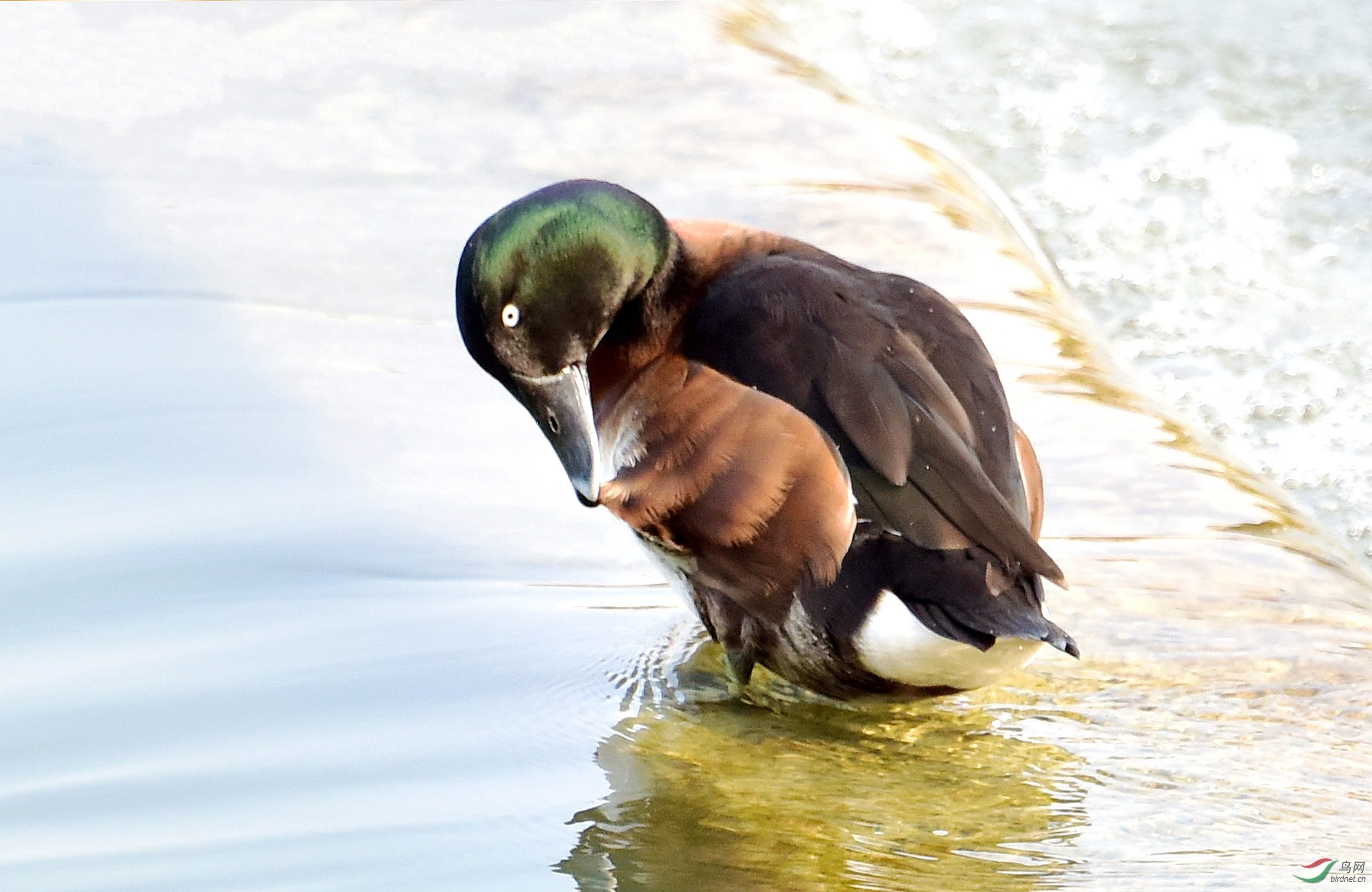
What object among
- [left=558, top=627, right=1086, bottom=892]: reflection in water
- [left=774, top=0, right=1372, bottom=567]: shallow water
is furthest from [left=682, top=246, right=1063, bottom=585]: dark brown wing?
[left=774, top=0, right=1372, bottom=567]: shallow water

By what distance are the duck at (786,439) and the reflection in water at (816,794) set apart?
0.09 metres

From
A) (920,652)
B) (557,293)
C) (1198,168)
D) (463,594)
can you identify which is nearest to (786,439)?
(920,652)

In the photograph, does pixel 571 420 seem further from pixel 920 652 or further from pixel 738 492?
pixel 920 652

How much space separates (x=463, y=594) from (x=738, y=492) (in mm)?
690

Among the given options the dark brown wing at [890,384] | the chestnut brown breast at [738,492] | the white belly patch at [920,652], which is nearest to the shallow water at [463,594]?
the white belly patch at [920,652]

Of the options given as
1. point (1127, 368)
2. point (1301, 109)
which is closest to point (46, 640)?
point (1127, 368)

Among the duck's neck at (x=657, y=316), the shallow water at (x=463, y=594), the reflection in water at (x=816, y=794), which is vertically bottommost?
the reflection in water at (x=816, y=794)

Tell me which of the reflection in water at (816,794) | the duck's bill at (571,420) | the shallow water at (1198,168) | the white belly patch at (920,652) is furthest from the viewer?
the shallow water at (1198,168)

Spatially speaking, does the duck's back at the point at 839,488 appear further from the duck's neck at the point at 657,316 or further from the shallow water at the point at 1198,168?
the shallow water at the point at 1198,168

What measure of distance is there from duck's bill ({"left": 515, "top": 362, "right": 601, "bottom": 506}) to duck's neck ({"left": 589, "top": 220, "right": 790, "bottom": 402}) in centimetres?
10

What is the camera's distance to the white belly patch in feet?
9.39

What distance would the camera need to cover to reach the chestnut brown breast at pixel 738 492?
2.92 meters

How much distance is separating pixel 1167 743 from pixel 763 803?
68cm

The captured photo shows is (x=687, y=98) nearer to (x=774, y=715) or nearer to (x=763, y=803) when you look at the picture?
(x=774, y=715)
